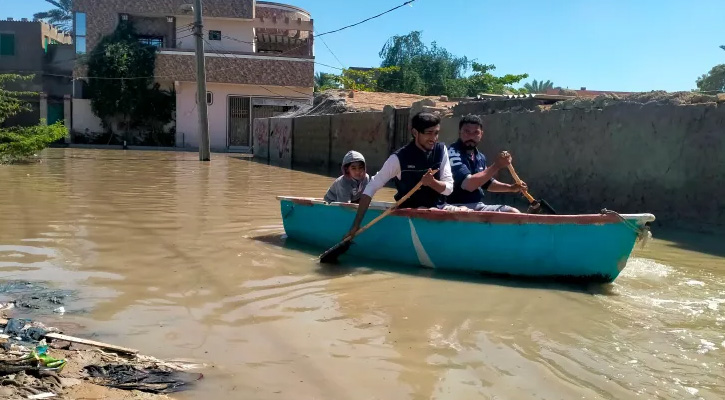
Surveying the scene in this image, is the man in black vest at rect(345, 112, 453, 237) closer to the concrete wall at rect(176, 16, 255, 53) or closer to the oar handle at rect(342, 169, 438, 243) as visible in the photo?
the oar handle at rect(342, 169, 438, 243)

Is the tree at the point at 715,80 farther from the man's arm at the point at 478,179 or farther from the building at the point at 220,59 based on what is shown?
the man's arm at the point at 478,179

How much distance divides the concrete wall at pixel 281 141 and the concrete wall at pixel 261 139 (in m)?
0.61

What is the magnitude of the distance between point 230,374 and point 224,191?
965 centimetres

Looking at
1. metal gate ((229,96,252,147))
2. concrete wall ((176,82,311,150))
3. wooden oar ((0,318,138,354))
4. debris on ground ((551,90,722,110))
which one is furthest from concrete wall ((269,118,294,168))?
wooden oar ((0,318,138,354))

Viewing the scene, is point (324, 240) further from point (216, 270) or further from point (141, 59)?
point (141, 59)

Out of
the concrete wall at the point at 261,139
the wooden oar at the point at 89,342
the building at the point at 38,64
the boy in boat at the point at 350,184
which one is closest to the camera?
the wooden oar at the point at 89,342

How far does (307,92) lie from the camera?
112ft

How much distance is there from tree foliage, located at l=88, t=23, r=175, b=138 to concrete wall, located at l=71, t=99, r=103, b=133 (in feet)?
1.42

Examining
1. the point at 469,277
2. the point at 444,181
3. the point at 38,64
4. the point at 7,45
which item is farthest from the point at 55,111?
the point at 469,277

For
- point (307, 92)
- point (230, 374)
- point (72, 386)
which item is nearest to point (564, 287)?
point (230, 374)

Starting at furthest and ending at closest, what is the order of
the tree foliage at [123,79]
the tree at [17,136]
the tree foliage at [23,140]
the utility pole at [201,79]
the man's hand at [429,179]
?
the tree foliage at [123,79] → the utility pole at [201,79] → the tree foliage at [23,140] → the tree at [17,136] → the man's hand at [429,179]

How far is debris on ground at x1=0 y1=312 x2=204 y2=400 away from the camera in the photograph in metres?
3.24

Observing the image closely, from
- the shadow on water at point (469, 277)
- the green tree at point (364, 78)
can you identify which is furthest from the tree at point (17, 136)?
the green tree at point (364, 78)

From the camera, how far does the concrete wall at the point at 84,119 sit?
34031 mm
